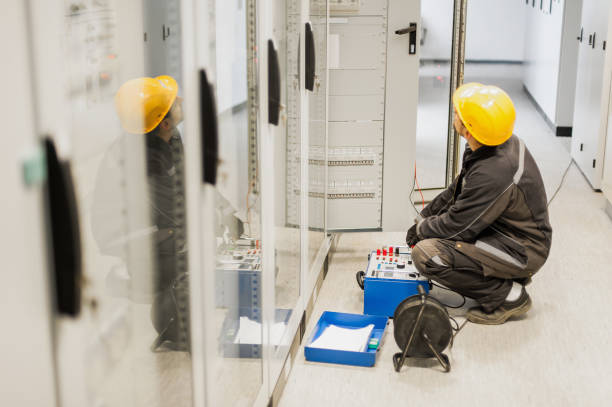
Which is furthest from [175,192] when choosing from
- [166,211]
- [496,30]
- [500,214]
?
[496,30]

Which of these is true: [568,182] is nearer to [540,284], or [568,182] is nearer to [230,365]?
[540,284]

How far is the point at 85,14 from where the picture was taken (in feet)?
4.31

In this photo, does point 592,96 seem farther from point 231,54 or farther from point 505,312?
point 231,54

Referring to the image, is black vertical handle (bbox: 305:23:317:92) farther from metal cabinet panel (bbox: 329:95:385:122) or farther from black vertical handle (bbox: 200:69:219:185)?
black vertical handle (bbox: 200:69:219:185)

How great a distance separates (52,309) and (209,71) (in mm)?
648

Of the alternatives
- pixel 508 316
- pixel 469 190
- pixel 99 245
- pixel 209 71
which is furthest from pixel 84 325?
pixel 508 316

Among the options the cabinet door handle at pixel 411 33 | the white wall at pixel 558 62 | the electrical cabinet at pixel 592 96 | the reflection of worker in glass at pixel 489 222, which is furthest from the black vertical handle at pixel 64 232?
the white wall at pixel 558 62

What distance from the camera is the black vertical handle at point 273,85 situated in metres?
2.02

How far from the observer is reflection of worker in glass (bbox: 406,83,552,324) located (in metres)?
2.78

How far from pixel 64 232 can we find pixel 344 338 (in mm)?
2012

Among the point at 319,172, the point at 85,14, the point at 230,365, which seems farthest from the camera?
the point at 319,172

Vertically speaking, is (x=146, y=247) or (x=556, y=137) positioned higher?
(x=146, y=247)

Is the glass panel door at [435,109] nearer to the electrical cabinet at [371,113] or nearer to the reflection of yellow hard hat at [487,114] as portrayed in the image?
the electrical cabinet at [371,113]

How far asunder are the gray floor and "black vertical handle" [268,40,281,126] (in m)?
1.01
